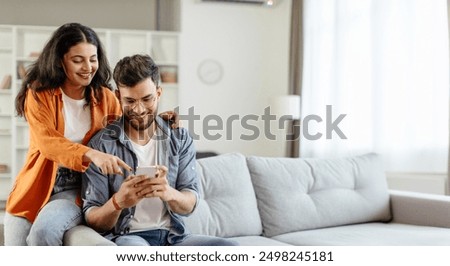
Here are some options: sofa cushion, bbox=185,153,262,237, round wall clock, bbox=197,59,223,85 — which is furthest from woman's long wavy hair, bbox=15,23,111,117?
round wall clock, bbox=197,59,223,85

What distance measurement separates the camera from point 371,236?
95.7 inches

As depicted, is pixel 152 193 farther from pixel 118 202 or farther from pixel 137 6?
pixel 137 6

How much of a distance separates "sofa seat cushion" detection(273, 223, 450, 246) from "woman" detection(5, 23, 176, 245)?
3.30 ft

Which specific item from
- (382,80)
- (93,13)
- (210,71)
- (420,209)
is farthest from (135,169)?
(93,13)

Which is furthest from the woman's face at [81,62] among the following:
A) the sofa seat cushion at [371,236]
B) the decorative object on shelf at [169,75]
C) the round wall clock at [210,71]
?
the round wall clock at [210,71]

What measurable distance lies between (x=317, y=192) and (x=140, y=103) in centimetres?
129

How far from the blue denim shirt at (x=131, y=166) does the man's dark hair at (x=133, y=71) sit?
0.46ft

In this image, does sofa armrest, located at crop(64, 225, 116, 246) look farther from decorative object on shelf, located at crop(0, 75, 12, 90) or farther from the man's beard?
decorative object on shelf, located at crop(0, 75, 12, 90)

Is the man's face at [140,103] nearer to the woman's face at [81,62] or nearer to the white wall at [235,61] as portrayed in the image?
the woman's face at [81,62]

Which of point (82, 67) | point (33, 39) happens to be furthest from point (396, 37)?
point (33, 39)

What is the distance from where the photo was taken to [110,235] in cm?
173

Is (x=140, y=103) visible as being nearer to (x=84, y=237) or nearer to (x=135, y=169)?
(x=135, y=169)

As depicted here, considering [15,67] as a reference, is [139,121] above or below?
below
